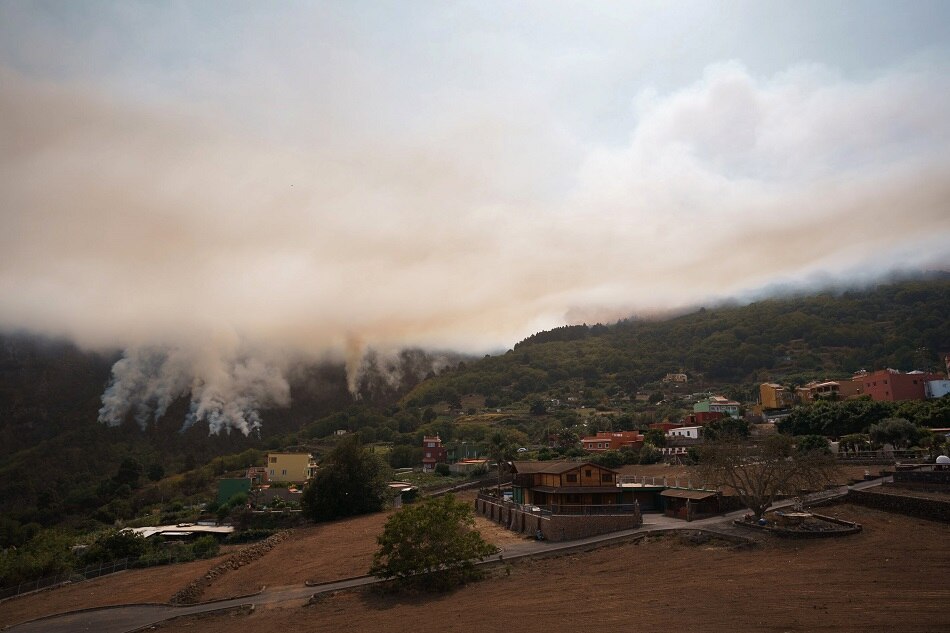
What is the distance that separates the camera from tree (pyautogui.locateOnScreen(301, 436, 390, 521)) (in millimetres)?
56406

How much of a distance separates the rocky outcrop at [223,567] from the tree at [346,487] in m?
4.80

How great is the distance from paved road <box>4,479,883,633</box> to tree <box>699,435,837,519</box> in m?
2.31

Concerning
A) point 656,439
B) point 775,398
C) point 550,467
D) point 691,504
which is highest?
point 775,398

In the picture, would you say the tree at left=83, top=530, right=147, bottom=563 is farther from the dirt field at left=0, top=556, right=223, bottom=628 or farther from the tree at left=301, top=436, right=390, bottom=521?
the tree at left=301, top=436, right=390, bottom=521

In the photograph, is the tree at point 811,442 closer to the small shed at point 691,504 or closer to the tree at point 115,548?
the small shed at point 691,504

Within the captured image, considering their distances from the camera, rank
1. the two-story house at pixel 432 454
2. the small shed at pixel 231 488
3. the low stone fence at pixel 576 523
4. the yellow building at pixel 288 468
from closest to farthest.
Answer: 1. the low stone fence at pixel 576 523
2. the small shed at pixel 231 488
3. the yellow building at pixel 288 468
4. the two-story house at pixel 432 454

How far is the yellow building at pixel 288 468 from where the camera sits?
86.4 m

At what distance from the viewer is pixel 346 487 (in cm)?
5675

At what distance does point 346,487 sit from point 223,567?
1828cm

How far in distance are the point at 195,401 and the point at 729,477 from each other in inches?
5083

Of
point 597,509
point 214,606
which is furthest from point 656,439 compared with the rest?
point 214,606

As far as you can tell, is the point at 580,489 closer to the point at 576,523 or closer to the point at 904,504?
the point at 576,523

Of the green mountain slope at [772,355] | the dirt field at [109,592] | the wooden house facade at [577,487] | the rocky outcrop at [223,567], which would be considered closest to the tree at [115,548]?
the dirt field at [109,592]

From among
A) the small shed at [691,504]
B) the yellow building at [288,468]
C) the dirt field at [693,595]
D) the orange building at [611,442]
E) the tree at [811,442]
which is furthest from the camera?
the yellow building at [288,468]
